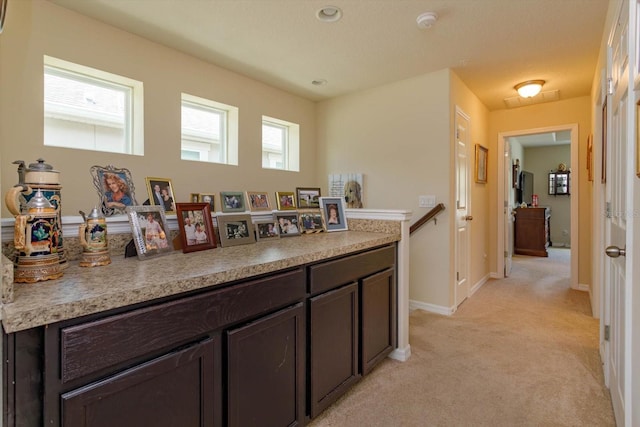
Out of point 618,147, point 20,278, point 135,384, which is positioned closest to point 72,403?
point 135,384

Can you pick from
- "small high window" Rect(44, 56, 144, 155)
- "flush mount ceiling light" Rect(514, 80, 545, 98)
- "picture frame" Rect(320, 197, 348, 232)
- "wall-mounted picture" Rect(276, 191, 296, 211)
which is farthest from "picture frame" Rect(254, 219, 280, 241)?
"flush mount ceiling light" Rect(514, 80, 545, 98)

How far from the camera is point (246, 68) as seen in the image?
10.6 feet

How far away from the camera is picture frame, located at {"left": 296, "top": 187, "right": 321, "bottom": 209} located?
2.96m

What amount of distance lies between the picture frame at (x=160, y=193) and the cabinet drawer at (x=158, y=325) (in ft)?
2.75

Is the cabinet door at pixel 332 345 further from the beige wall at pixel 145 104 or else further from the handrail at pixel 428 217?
the beige wall at pixel 145 104

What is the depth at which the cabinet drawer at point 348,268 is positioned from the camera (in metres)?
1.61

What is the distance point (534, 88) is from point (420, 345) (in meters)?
2.96

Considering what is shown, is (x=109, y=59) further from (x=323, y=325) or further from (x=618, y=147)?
(x=618, y=147)

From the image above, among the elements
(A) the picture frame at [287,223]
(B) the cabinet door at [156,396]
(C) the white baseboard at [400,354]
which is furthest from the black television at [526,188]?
(B) the cabinet door at [156,396]

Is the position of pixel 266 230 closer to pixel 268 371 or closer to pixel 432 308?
pixel 268 371

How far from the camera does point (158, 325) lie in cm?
100

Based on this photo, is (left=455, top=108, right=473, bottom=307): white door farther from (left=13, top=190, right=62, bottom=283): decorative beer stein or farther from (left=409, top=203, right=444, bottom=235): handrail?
(left=13, top=190, right=62, bottom=283): decorative beer stein

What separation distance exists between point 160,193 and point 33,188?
2.50ft

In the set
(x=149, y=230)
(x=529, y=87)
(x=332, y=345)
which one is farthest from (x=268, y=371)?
(x=529, y=87)
